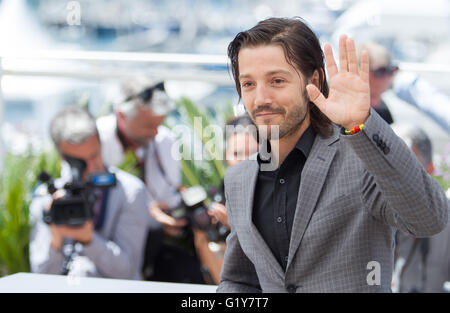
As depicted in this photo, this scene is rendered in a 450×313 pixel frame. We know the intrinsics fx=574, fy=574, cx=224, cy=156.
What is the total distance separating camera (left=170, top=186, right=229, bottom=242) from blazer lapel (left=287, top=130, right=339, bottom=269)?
121cm

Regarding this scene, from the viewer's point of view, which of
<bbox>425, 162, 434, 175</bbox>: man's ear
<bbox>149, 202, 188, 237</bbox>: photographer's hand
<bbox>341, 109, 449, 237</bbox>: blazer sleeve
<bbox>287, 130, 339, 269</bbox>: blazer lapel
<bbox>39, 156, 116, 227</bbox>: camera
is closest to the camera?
<bbox>341, 109, 449, 237</bbox>: blazer sleeve

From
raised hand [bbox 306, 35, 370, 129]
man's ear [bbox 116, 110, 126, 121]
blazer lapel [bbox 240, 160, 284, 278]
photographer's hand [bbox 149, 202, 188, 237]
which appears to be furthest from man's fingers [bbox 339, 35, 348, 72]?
man's ear [bbox 116, 110, 126, 121]

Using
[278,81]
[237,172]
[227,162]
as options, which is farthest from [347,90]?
[227,162]

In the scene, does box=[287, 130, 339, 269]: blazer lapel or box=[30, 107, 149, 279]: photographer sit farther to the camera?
box=[30, 107, 149, 279]: photographer

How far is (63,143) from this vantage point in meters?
2.70

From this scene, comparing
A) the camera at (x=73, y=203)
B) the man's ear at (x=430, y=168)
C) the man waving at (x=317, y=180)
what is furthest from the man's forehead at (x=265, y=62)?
the man's ear at (x=430, y=168)

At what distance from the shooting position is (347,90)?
1.07m

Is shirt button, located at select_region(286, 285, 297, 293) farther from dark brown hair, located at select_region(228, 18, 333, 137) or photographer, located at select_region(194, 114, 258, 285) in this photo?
photographer, located at select_region(194, 114, 258, 285)

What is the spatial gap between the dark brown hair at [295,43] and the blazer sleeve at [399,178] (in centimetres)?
25

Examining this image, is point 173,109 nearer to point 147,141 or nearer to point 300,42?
point 147,141

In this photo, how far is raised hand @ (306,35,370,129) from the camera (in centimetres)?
104


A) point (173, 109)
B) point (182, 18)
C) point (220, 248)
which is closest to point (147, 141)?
point (173, 109)

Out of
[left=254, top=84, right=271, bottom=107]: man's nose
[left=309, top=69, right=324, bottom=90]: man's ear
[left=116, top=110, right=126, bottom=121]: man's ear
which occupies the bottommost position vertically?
[left=254, top=84, right=271, bottom=107]: man's nose
